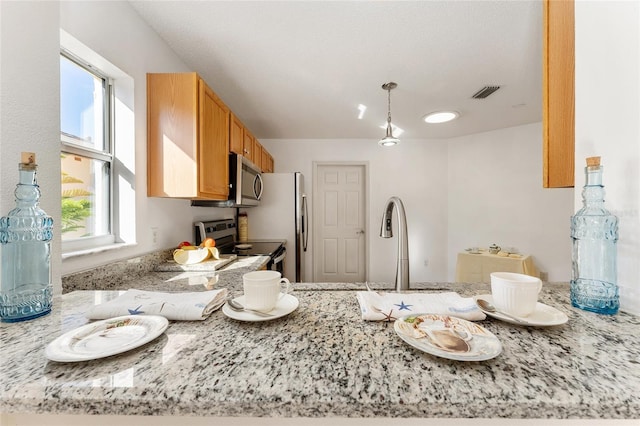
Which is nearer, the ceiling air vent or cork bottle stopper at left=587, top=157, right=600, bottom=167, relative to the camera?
cork bottle stopper at left=587, top=157, right=600, bottom=167

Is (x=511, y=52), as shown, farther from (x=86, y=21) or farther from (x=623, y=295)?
(x=86, y=21)

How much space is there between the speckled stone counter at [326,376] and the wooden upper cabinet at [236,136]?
1845 millimetres

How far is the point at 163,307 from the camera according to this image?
70 cm

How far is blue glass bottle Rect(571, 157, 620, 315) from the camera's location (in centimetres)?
72

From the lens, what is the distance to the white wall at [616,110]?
72 cm

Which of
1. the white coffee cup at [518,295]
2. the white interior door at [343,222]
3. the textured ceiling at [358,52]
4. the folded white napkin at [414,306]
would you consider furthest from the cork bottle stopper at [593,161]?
the white interior door at [343,222]

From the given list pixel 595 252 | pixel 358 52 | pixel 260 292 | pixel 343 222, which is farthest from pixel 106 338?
pixel 343 222

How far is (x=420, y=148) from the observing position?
4227 mm

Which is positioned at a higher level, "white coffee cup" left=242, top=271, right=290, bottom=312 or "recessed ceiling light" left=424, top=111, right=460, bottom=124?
"recessed ceiling light" left=424, top=111, right=460, bottom=124

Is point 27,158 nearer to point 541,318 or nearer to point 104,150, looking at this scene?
point 104,150

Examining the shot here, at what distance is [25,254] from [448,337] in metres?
1.12

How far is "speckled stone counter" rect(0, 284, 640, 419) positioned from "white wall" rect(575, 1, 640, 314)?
0.75ft

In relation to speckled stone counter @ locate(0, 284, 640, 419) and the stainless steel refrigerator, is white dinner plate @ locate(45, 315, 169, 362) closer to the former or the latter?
speckled stone counter @ locate(0, 284, 640, 419)

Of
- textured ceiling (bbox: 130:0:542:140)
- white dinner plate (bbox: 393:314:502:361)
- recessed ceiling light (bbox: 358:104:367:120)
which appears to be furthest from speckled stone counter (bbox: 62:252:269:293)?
recessed ceiling light (bbox: 358:104:367:120)
